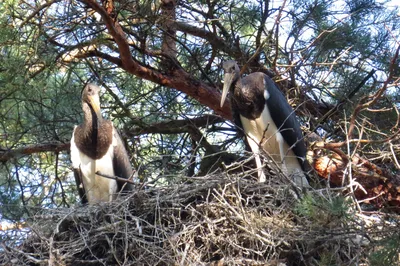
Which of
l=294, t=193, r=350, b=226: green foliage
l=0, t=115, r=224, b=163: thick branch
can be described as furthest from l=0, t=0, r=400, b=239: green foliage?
l=294, t=193, r=350, b=226: green foliage

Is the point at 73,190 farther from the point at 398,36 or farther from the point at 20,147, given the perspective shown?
the point at 398,36

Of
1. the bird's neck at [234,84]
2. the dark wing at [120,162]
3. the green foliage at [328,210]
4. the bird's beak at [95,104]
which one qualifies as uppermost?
the bird's beak at [95,104]

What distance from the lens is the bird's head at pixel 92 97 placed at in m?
5.04

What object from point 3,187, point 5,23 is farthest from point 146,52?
point 3,187

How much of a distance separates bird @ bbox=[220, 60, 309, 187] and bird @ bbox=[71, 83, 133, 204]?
2.57 ft

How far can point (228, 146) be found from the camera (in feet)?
19.4

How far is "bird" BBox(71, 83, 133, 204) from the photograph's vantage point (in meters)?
4.95

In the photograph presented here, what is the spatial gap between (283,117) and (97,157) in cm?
127

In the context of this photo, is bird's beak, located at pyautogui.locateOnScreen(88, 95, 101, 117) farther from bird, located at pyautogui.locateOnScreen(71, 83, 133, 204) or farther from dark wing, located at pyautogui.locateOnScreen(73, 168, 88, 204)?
dark wing, located at pyautogui.locateOnScreen(73, 168, 88, 204)

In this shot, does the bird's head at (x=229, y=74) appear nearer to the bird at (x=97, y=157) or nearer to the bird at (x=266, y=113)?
the bird at (x=266, y=113)

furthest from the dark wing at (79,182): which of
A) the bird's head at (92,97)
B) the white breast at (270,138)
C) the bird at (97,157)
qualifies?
the white breast at (270,138)

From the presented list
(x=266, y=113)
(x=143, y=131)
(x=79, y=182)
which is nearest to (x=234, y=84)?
(x=266, y=113)

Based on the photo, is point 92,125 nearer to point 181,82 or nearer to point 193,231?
point 181,82

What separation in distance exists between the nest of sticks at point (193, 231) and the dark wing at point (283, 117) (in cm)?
81
